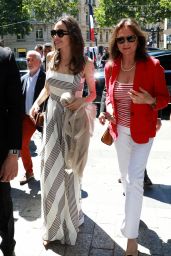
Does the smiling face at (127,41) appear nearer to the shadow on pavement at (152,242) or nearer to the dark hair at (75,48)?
the dark hair at (75,48)

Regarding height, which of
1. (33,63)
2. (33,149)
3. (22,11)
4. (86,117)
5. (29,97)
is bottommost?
(33,149)

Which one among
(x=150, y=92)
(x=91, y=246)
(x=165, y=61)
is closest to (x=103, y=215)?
(x=91, y=246)

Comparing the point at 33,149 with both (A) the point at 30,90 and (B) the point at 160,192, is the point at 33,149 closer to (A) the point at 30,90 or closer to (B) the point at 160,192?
(A) the point at 30,90

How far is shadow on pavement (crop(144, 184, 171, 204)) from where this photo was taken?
4.53 m

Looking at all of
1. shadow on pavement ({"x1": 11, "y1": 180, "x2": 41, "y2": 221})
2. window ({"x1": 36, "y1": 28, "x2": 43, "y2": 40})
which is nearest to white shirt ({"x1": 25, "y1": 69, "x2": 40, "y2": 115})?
shadow on pavement ({"x1": 11, "y1": 180, "x2": 41, "y2": 221})

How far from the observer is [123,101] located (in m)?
3.35

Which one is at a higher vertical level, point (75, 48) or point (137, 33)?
point (137, 33)

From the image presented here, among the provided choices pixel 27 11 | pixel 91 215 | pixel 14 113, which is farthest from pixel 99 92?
pixel 27 11

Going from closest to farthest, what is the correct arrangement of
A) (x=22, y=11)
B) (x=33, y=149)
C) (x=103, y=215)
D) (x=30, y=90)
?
(x=103, y=215) → (x=30, y=90) → (x=33, y=149) → (x=22, y=11)

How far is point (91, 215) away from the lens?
13.4 feet

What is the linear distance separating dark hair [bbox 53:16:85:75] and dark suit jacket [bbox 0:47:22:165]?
0.82 meters

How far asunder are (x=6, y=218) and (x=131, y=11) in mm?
41574

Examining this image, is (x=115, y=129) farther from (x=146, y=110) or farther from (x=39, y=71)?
(x=39, y=71)

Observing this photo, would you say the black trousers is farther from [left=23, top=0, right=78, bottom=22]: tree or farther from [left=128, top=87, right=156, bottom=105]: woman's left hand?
[left=23, top=0, right=78, bottom=22]: tree
